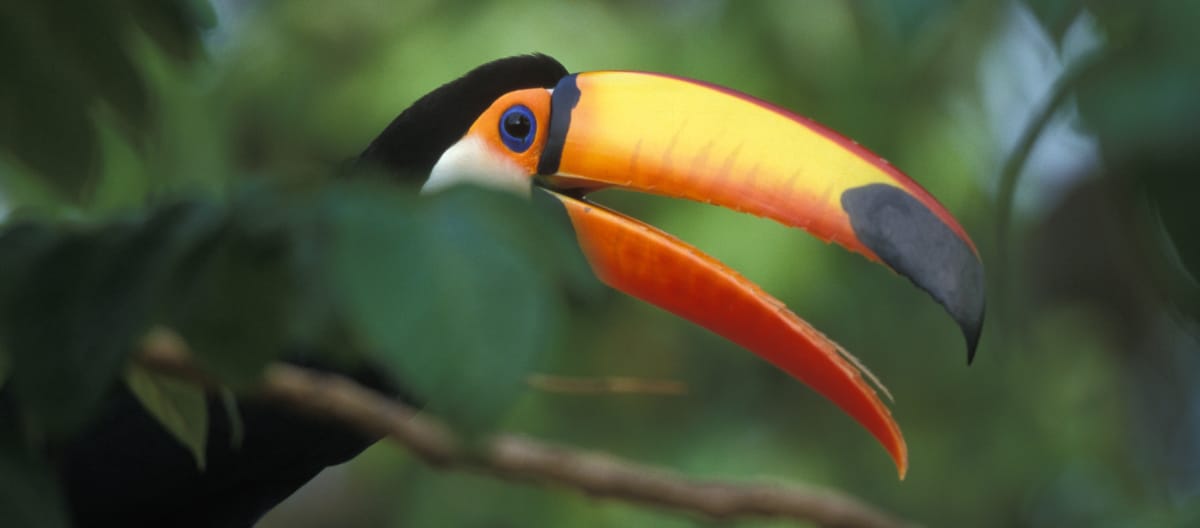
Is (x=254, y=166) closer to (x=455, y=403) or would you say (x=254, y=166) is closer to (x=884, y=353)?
(x=884, y=353)

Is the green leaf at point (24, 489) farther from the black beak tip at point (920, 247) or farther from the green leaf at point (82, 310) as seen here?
the black beak tip at point (920, 247)

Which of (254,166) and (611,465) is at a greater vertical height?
(254,166)

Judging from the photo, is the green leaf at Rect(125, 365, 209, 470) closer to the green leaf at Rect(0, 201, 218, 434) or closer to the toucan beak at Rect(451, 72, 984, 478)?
the green leaf at Rect(0, 201, 218, 434)

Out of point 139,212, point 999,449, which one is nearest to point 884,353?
point 999,449

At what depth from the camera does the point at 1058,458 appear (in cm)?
491

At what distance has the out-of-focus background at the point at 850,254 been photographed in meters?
1.38

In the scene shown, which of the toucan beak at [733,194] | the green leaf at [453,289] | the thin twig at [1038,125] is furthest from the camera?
the toucan beak at [733,194]

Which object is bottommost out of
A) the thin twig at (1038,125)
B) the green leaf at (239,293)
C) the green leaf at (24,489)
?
the green leaf at (24,489)

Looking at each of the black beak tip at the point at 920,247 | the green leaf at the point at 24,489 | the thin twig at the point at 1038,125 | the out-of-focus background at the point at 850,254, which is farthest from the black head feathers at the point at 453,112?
the green leaf at the point at 24,489

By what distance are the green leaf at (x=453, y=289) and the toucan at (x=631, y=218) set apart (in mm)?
795

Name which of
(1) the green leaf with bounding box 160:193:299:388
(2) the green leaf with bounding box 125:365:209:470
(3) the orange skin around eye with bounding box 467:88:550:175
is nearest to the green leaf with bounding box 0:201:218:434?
(1) the green leaf with bounding box 160:193:299:388

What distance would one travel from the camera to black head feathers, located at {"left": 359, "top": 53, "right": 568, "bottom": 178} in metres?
1.95

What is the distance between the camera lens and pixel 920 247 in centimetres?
156

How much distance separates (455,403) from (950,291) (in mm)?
899
